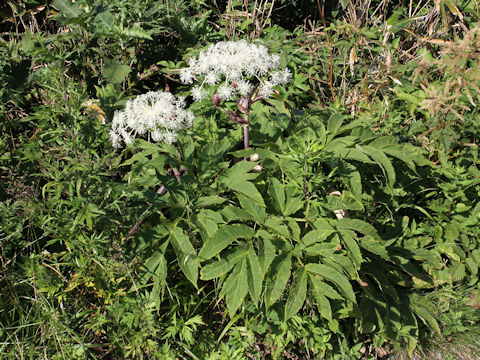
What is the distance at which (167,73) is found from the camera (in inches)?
131

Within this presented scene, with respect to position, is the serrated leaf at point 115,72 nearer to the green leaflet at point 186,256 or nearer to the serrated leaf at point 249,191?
the serrated leaf at point 249,191

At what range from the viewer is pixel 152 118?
7.26 feet

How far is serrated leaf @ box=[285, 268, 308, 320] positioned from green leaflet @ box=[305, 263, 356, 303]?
54 mm

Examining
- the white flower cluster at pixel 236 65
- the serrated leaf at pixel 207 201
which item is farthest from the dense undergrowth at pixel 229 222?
the white flower cluster at pixel 236 65

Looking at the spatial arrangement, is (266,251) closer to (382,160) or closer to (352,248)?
(352,248)

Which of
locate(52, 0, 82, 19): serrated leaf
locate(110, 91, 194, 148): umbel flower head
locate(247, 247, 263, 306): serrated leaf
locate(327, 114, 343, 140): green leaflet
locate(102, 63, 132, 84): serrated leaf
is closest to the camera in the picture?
locate(247, 247, 263, 306): serrated leaf

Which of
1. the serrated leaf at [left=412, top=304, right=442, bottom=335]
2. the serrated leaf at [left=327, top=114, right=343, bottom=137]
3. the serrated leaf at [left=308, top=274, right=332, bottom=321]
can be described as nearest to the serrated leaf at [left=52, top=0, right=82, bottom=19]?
the serrated leaf at [left=327, top=114, right=343, bottom=137]

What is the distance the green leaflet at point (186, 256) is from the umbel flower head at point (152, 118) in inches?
20.7

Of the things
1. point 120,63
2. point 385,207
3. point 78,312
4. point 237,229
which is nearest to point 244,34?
point 120,63

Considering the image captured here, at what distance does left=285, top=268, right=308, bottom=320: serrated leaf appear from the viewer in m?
2.18

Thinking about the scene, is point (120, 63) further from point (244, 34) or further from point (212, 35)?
point (244, 34)

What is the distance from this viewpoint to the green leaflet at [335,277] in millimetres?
2145

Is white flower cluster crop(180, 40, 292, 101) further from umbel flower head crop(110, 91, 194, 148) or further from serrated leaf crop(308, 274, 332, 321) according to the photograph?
serrated leaf crop(308, 274, 332, 321)

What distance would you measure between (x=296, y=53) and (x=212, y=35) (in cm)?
73
